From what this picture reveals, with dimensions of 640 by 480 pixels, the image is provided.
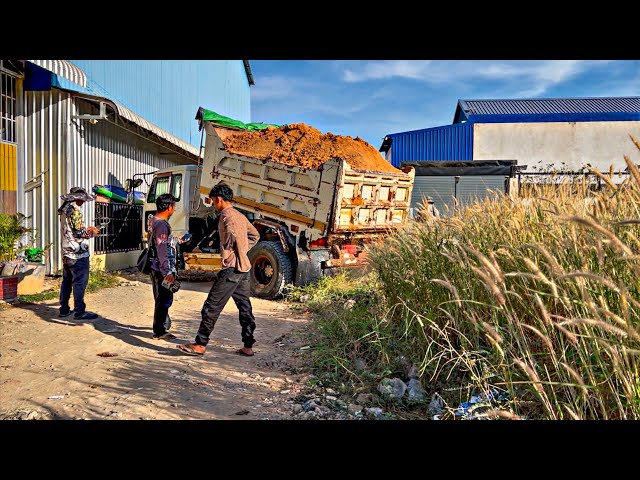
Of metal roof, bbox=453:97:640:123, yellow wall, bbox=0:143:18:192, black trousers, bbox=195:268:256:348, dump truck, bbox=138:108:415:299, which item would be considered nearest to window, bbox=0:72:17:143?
yellow wall, bbox=0:143:18:192

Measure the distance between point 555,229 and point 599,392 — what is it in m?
1.22

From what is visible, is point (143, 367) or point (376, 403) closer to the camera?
point (376, 403)

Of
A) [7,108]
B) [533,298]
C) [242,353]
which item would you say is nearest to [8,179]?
[7,108]

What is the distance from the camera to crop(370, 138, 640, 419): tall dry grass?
2189mm

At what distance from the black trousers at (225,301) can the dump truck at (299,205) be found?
10.5 feet

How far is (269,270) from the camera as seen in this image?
29.7 feet

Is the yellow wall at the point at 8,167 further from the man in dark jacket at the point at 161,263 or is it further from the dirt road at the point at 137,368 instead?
the man in dark jacket at the point at 161,263

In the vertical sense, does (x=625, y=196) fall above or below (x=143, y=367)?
above

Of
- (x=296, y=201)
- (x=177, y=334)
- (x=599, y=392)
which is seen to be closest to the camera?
(x=599, y=392)

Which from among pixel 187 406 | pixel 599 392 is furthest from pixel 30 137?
pixel 599 392

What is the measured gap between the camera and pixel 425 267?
447cm

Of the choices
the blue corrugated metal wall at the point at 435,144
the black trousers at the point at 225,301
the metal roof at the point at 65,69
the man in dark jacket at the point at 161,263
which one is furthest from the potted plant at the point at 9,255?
the blue corrugated metal wall at the point at 435,144

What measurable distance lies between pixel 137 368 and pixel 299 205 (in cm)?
456

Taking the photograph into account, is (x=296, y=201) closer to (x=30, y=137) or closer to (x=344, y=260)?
(x=344, y=260)
